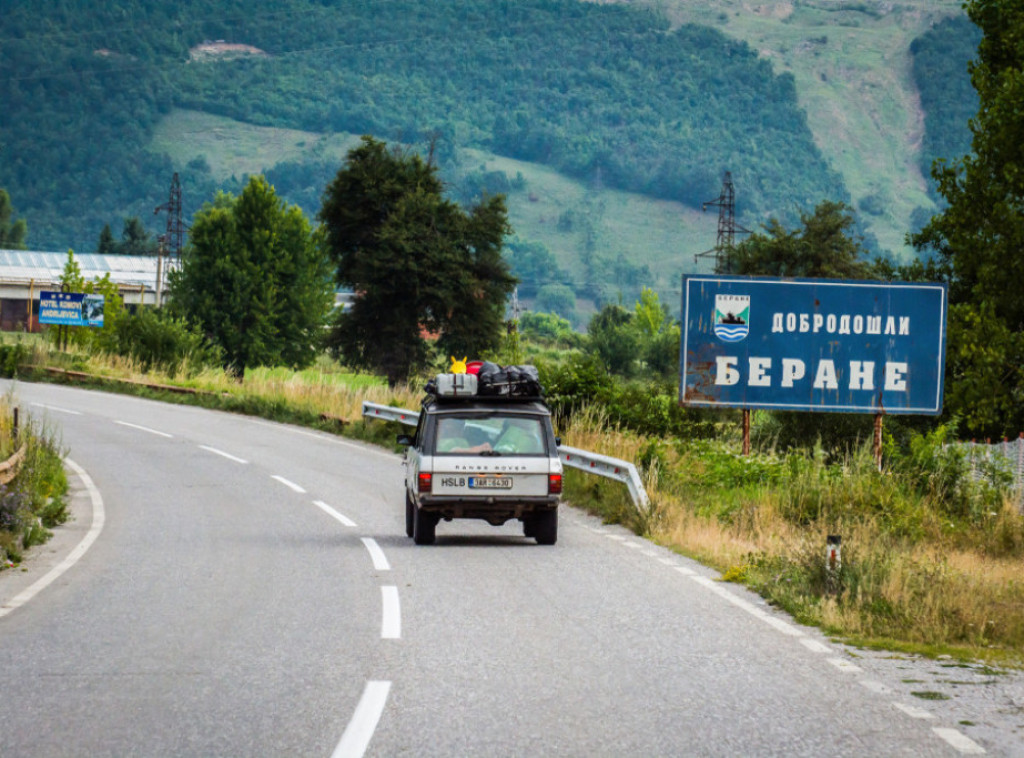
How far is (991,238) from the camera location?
30.5m

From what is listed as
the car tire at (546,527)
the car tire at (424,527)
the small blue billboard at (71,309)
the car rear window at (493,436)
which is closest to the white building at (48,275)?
the small blue billboard at (71,309)

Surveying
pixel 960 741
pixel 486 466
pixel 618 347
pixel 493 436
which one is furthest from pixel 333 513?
pixel 618 347

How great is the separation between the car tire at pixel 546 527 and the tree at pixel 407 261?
3184 cm

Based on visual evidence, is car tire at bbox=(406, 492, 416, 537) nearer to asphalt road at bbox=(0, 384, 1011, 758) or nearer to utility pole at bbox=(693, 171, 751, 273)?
asphalt road at bbox=(0, 384, 1011, 758)

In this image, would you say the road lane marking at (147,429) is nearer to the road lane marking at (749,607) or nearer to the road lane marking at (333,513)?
the road lane marking at (333,513)

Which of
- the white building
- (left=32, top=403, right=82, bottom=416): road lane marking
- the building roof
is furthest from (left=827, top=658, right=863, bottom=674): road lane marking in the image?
the building roof

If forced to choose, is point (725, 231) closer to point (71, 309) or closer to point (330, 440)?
point (71, 309)

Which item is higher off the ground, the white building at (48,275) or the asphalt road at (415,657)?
the white building at (48,275)

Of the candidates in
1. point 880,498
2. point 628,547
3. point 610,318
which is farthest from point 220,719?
point 610,318

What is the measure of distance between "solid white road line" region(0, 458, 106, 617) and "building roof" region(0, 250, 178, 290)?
370ft

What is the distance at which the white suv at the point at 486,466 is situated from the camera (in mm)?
14797

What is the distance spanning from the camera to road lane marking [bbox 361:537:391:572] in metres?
13.3

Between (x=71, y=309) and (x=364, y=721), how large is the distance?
49.6 metres

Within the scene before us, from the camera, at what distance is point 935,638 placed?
972 centimetres
